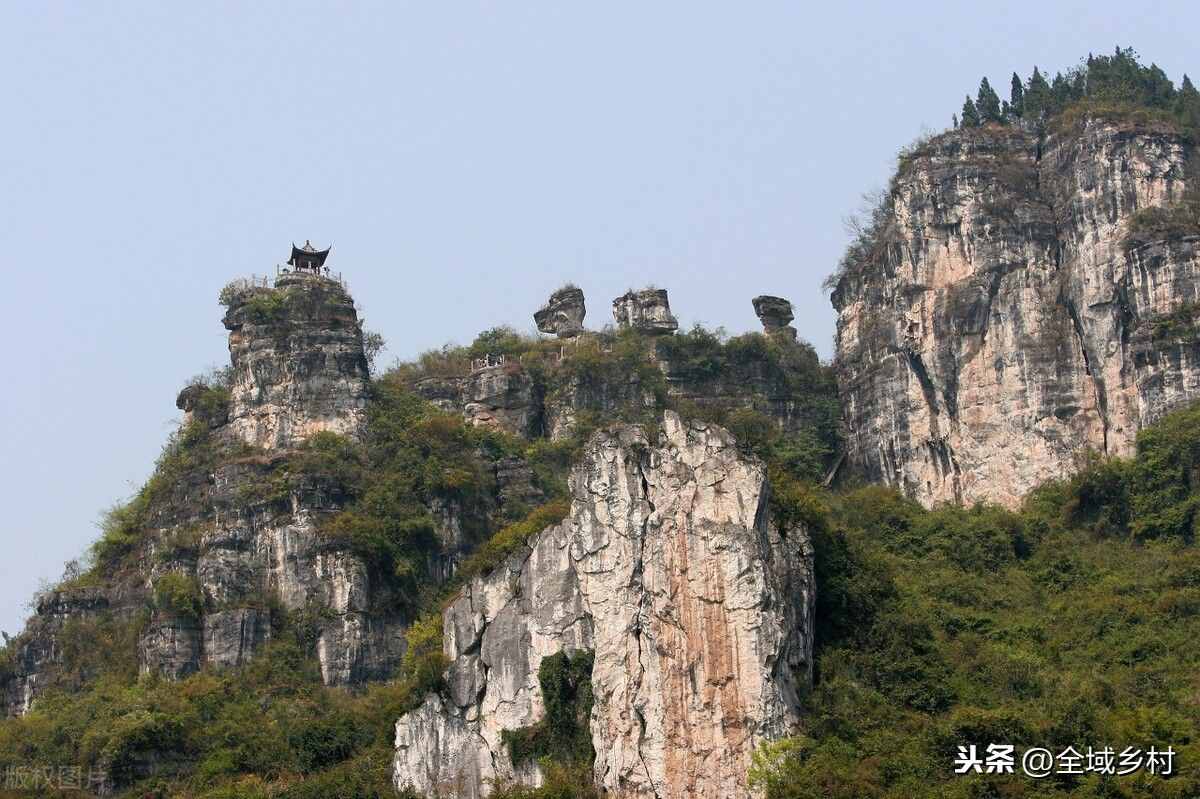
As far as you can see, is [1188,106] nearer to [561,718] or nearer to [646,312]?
[646,312]

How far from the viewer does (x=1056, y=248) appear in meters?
63.8

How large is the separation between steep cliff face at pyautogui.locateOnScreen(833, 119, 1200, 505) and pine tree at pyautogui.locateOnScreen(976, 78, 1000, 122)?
1738 millimetres

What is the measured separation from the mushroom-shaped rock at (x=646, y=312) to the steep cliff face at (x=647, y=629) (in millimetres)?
17711

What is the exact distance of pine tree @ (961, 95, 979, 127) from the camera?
224ft

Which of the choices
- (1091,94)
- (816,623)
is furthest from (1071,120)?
(816,623)

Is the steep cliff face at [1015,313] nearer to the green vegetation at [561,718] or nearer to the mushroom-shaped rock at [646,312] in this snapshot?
the mushroom-shaped rock at [646,312]

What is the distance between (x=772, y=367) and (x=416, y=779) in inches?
829

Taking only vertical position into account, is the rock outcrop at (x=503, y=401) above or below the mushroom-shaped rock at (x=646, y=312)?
below

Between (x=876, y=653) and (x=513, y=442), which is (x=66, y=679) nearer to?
(x=513, y=442)

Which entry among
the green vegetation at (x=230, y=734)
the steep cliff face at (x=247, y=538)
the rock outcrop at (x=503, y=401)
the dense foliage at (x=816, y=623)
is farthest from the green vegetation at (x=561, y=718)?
the rock outcrop at (x=503, y=401)

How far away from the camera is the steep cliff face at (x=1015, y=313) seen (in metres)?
61.2

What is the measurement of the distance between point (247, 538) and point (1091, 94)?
25.5 m

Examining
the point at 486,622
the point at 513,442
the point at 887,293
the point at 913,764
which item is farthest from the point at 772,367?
the point at 913,764

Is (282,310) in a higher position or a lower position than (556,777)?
higher
